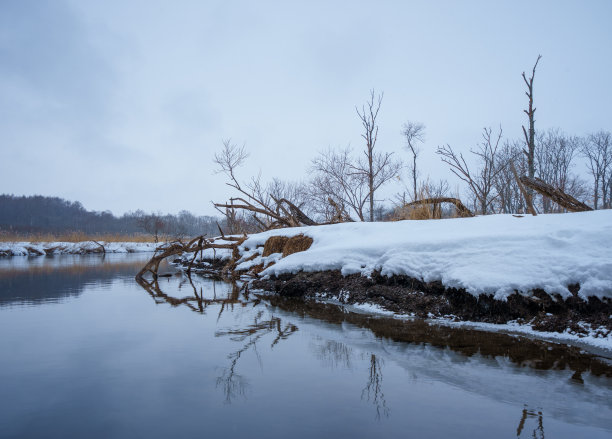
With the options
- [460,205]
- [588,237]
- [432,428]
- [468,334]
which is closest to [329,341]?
[468,334]

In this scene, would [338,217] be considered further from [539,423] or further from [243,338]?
[539,423]

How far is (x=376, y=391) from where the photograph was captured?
1934mm

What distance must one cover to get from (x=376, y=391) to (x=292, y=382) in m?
0.51

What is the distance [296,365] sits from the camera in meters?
2.35

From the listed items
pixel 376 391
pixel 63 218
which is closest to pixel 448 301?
pixel 376 391

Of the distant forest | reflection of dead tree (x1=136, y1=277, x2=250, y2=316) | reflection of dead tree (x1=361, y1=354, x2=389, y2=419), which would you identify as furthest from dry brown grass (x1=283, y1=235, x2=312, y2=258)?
the distant forest

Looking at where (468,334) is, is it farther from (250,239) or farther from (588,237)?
(250,239)

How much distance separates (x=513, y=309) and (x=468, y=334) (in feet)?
1.77

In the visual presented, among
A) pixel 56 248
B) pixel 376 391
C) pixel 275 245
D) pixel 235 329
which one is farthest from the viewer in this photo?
pixel 56 248

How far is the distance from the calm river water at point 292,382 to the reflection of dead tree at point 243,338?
1 centimetres

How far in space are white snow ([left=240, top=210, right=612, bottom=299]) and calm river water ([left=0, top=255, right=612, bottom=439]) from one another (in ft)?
1.95

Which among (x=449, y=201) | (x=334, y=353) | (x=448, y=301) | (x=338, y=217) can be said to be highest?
(x=449, y=201)

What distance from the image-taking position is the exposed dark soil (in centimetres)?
279

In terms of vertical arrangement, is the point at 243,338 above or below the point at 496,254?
below
